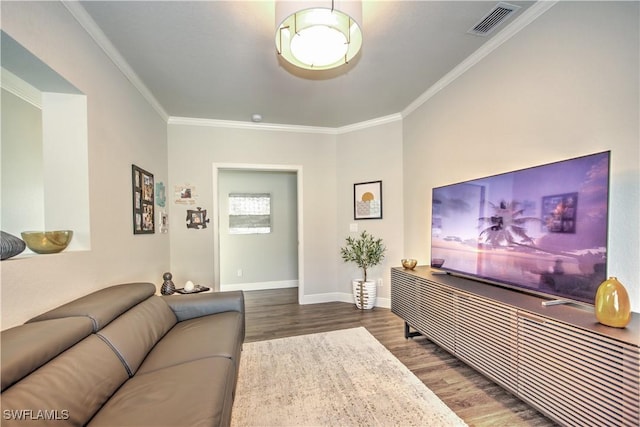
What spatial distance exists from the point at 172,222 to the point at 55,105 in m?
2.07

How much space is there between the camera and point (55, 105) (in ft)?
5.84

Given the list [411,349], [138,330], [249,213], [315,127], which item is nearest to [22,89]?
[138,330]

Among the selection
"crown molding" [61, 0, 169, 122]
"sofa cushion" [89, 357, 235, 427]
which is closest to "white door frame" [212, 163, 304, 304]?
"crown molding" [61, 0, 169, 122]

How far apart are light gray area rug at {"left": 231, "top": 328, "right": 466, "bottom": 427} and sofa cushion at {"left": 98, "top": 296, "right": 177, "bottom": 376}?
0.71m

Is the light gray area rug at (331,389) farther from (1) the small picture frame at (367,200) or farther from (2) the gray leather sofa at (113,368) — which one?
(1) the small picture frame at (367,200)

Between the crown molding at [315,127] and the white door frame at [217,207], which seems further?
the white door frame at [217,207]

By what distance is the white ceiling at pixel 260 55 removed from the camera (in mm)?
1841

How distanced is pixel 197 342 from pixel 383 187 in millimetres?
3031

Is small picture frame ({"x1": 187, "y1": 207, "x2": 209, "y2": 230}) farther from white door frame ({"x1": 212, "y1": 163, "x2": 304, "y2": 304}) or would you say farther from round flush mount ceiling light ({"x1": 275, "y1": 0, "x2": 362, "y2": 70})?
round flush mount ceiling light ({"x1": 275, "y1": 0, "x2": 362, "y2": 70})

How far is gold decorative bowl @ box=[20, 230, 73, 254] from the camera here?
1477 millimetres

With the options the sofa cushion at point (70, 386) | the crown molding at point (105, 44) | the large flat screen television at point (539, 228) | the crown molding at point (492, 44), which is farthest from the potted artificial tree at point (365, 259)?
the crown molding at point (105, 44)

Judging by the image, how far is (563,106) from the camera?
1.73 metres

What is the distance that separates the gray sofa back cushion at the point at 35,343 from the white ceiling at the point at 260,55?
1.92 m

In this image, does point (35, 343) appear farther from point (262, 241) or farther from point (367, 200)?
point (262, 241)
